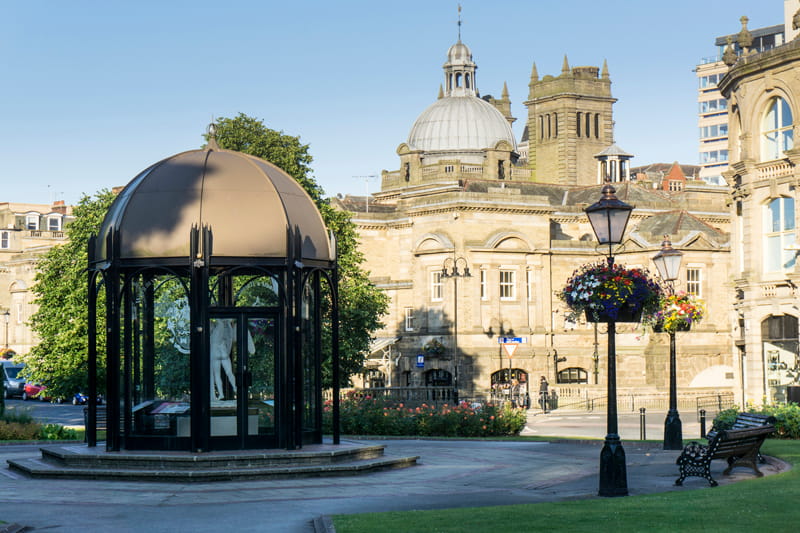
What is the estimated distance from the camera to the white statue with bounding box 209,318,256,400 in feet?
74.9

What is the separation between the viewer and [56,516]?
16.9 metres

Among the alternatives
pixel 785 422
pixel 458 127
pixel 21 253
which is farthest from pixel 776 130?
pixel 21 253

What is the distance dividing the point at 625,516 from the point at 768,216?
2890 centimetres

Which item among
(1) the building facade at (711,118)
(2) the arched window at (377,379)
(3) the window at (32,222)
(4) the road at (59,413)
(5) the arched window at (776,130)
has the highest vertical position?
(1) the building facade at (711,118)

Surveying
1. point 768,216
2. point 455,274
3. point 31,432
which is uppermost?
point 768,216

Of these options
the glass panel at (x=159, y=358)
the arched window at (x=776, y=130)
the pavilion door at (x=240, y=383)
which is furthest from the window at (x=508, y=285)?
the pavilion door at (x=240, y=383)

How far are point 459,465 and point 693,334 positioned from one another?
186 feet

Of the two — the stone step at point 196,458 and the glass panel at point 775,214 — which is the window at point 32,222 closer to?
the glass panel at point 775,214

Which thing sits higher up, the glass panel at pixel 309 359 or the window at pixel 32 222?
the window at pixel 32 222

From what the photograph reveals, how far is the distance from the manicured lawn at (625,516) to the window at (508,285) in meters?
61.2

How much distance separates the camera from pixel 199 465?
21.5 metres

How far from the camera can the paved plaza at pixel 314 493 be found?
1652 centimetres

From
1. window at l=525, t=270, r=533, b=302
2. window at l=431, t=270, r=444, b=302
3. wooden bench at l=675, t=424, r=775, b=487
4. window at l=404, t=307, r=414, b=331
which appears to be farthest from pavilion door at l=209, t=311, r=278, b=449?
window at l=404, t=307, r=414, b=331

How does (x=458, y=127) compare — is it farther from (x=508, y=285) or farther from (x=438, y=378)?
(x=438, y=378)
